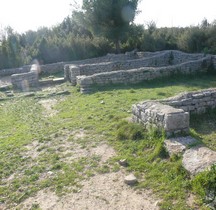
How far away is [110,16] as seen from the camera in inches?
1028

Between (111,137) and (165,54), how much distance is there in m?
14.5

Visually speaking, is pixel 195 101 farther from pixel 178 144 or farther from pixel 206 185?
pixel 206 185

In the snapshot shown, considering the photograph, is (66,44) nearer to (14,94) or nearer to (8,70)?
(8,70)

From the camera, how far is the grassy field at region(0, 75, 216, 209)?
5480mm

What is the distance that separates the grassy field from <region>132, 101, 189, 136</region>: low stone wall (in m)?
0.30

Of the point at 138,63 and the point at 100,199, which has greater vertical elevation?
the point at 138,63

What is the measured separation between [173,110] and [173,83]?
7932 mm

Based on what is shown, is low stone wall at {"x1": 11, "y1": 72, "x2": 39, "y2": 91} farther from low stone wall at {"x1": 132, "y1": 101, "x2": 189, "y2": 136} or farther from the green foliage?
the green foliage

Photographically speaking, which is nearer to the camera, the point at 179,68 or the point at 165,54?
the point at 179,68

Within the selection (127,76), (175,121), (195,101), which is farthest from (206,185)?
(127,76)

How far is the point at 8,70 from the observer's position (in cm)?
2459

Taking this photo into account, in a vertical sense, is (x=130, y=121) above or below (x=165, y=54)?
below

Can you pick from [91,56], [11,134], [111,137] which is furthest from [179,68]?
[91,56]

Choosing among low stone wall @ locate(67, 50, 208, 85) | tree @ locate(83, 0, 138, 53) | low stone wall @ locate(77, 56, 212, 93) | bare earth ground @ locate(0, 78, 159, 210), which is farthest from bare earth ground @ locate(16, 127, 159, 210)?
tree @ locate(83, 0, 138, 53)
